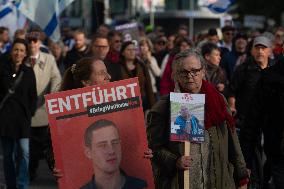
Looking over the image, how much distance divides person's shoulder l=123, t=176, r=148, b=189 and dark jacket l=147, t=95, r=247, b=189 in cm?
16

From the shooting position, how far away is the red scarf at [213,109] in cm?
606

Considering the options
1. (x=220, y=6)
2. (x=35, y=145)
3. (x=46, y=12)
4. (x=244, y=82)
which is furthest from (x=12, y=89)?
(x=220, y=6)

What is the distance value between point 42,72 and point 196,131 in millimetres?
Answer: 5755

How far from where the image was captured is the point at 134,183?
6.02m

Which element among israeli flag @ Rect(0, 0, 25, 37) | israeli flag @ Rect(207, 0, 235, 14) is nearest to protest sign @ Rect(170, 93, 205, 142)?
israeli flag @ Rect(0, 0, 25, 37)

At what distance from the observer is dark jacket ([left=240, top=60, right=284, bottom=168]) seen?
6.57 metres

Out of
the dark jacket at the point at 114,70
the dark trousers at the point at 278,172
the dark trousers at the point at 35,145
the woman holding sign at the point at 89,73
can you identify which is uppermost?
the woman holding sign at the point at 89,73

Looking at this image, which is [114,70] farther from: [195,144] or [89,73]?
[195,144]

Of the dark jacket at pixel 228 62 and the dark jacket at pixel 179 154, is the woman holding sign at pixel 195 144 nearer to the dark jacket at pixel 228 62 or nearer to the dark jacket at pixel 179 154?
the dark jacket at pixel 179 154

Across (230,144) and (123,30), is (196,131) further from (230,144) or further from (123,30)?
(123,30)

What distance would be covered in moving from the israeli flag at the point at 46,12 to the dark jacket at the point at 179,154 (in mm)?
6083

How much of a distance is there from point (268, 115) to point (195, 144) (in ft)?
2.62

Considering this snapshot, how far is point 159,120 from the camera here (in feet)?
20.1

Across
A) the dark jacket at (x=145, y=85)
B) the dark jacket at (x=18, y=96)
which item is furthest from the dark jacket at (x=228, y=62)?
the dark jacket at (x=18, y=96)
